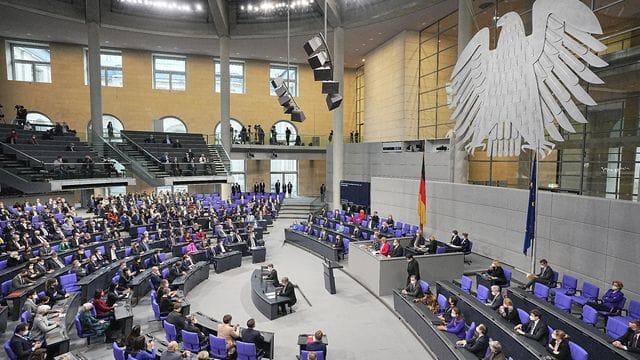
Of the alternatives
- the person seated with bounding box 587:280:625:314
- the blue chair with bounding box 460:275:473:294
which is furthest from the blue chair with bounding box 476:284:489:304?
the person seated with bounding box 587:280:625:314

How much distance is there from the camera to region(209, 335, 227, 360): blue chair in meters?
6.79

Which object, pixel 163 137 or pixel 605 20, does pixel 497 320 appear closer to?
pixel 605 20

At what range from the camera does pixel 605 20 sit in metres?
15.9

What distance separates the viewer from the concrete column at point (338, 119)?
23.2 meters

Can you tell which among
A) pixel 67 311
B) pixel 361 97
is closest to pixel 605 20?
pixel 361 97

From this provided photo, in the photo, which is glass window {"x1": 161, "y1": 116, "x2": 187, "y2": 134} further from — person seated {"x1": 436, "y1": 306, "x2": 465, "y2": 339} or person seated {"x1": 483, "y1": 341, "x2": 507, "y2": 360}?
person seated {"x1": 483, "y1": 341, "x2": 507, "y2": 360}

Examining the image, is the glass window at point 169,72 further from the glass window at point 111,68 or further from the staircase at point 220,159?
the staircase at point 220,159

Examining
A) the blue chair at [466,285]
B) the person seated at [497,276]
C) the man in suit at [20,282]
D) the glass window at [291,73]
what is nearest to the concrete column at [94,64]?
the glass window at [291,73]

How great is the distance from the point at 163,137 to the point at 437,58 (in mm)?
18804

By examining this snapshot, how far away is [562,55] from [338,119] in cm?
1489

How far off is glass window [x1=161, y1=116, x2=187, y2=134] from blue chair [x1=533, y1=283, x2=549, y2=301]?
2758cm

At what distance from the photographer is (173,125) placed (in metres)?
30.9

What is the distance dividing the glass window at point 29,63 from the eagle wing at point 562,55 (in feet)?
99.7

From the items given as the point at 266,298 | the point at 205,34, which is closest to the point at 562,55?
the point at 266,298
